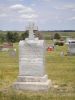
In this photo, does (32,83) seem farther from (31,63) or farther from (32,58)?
(32,58)

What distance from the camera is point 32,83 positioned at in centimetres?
1744

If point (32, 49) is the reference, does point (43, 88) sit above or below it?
below

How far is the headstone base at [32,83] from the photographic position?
681 inches

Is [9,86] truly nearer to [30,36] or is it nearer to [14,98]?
[30,36]

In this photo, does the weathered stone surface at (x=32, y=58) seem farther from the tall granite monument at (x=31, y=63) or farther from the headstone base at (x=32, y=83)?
the headstone base at (x=32, y=83)

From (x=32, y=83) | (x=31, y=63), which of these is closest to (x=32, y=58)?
(x=31, y=63)

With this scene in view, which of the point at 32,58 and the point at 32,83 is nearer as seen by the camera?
the point at 32,83

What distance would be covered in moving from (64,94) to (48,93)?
743 millimetres

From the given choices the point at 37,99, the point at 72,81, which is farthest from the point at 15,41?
the point at 37,99

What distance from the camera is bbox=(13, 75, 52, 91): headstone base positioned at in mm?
17308

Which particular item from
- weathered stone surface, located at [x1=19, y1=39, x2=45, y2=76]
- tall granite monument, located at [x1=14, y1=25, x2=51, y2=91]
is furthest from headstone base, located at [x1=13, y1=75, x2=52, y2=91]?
weathered stone surface, located at [x1=19, y1=39, x2=45, y2=76]

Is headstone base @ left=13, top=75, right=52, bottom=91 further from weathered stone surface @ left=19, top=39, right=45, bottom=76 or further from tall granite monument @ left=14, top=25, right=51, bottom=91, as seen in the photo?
weathered stone surface @ left=19, top=39, right=45, bottom=76

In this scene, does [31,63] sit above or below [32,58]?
below

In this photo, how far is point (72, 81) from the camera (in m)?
19.9
